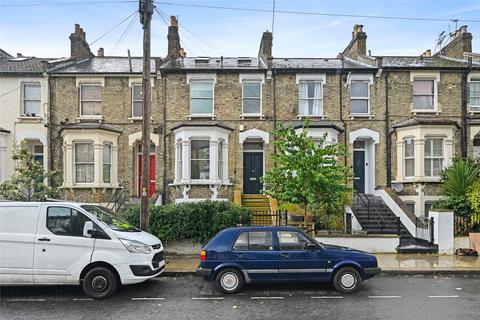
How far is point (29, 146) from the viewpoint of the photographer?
18.5m

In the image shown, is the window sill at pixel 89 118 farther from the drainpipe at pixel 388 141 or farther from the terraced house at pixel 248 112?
the drainpipe at pixel 388 141

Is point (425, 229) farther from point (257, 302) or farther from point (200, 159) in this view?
point (200, 159)

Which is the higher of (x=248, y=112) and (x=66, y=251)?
(x=248, y=112)

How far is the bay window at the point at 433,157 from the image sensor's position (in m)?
17.0

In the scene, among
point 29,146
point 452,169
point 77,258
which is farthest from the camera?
point 29,146

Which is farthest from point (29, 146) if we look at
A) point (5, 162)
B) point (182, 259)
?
point (182, 259)

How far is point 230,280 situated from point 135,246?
2.30 m

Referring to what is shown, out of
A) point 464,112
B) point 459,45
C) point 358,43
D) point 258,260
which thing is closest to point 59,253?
point 258,260

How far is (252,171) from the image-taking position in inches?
719

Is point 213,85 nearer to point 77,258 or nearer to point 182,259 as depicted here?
point 182,259

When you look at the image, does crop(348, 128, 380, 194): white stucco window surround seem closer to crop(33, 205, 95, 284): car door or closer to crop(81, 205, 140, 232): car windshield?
crop(81, 205, 140, 232): car windshield

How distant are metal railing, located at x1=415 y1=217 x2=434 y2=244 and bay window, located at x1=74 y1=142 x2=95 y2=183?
14.8 m

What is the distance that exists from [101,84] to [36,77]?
332 cm

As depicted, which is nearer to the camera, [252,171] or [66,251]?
[66,251]
